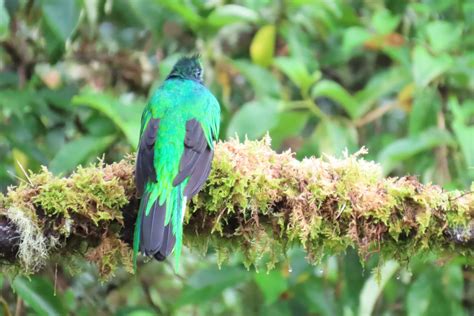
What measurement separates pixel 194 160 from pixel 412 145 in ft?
5.10

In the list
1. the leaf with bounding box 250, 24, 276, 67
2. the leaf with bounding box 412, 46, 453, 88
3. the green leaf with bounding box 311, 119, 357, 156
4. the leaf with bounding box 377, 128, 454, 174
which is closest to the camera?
the leaf with bounding box 377, 128, 454, 174

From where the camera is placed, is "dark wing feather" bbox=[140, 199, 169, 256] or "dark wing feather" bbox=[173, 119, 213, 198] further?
"dark wing feather" bbox=[173, 119, 213, 198]

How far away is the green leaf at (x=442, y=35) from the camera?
445cm

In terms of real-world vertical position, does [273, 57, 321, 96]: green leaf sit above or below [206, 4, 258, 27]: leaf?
below

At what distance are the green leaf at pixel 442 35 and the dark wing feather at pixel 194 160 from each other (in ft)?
5.87

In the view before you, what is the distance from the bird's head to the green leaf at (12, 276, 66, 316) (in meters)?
1.14

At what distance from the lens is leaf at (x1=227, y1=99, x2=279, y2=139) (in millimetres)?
4000

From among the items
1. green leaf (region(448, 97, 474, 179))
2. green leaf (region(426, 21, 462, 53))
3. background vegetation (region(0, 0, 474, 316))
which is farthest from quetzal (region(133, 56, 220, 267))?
green leaf (region(426, 21, 462, 53))

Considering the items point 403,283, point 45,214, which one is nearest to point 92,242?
point 45,214

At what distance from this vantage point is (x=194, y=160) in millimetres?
2926

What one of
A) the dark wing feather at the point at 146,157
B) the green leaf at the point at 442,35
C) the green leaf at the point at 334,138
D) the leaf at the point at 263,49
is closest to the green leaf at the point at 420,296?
the green leaf at the point at 334,138

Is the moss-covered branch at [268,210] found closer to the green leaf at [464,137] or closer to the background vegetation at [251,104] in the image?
the background vegetation at [251,104]

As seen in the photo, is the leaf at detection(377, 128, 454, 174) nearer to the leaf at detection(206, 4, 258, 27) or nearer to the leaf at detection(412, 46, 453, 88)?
the leaf at detection(412, 46, 453, 88)

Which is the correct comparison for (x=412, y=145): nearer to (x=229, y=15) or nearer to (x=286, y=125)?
(x=286, y=125)
